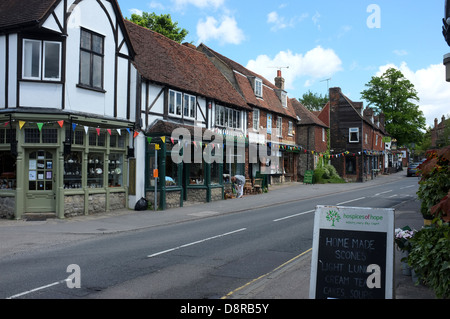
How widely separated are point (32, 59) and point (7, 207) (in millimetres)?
5553

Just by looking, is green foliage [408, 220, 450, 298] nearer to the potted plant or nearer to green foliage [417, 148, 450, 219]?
green foliage [417, 148, 450, 219]

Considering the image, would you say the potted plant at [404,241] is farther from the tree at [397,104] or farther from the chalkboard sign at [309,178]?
the tree at [397,104]

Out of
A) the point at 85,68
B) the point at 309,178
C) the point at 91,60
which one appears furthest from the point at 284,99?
the point at 85,68

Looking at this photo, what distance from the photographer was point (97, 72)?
53.8ft

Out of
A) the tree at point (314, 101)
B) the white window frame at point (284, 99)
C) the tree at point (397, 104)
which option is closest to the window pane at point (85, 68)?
the white window frame at point (284, 99)

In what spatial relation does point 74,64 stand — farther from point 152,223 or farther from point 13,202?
point 152,223

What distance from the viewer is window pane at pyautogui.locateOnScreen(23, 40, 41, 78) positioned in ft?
47.8

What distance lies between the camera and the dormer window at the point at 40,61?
1458 centimetres

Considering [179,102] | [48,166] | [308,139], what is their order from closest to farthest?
[48,166] → [179,102] → [308,139]

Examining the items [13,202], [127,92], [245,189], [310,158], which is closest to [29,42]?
[127,92]

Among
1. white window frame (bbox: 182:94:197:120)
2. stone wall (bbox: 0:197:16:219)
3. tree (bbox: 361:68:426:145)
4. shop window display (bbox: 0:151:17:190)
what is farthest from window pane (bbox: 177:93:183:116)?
tree (bbox: 361:68:426:145)

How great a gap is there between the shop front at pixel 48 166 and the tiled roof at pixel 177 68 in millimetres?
4622

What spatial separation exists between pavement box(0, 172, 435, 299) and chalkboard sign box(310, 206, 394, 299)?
1002mm

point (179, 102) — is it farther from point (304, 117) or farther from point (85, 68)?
point (304, 117)
